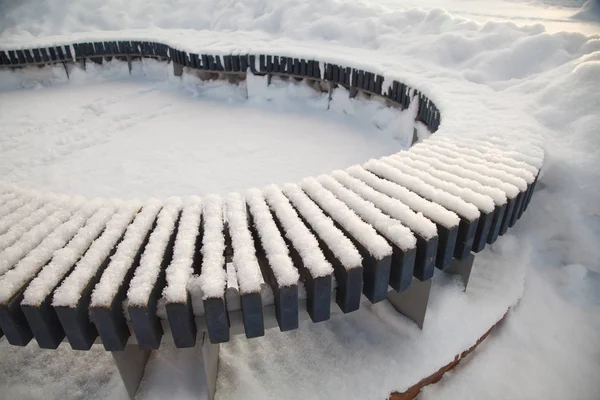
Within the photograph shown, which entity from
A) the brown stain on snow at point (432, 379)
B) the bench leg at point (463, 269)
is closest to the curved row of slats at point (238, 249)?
the bench leg at point (463, 269)

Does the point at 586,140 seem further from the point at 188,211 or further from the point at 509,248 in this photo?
the point at 188,211

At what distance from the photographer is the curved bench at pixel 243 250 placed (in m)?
1.70

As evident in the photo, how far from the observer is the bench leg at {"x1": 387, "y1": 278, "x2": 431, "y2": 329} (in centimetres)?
227

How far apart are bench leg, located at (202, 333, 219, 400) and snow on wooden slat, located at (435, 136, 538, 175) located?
2179mm

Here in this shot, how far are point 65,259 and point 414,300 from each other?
1831 mm

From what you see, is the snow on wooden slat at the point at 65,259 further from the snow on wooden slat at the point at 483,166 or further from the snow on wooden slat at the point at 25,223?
the snow on wooden slat at the point at 483,166

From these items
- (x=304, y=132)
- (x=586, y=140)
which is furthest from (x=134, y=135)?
(x=586, y=140)

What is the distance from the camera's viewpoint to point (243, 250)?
1.90m

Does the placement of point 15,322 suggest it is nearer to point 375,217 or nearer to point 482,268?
point 375,217

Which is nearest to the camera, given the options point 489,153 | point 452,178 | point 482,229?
point 482,229

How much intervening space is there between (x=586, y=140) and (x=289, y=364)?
3.04m

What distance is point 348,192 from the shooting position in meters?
2.37

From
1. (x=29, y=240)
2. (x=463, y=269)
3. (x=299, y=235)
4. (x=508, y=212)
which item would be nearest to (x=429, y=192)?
(x=508, y=212)

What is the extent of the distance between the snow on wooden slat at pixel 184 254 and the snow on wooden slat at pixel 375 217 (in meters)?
0.80
